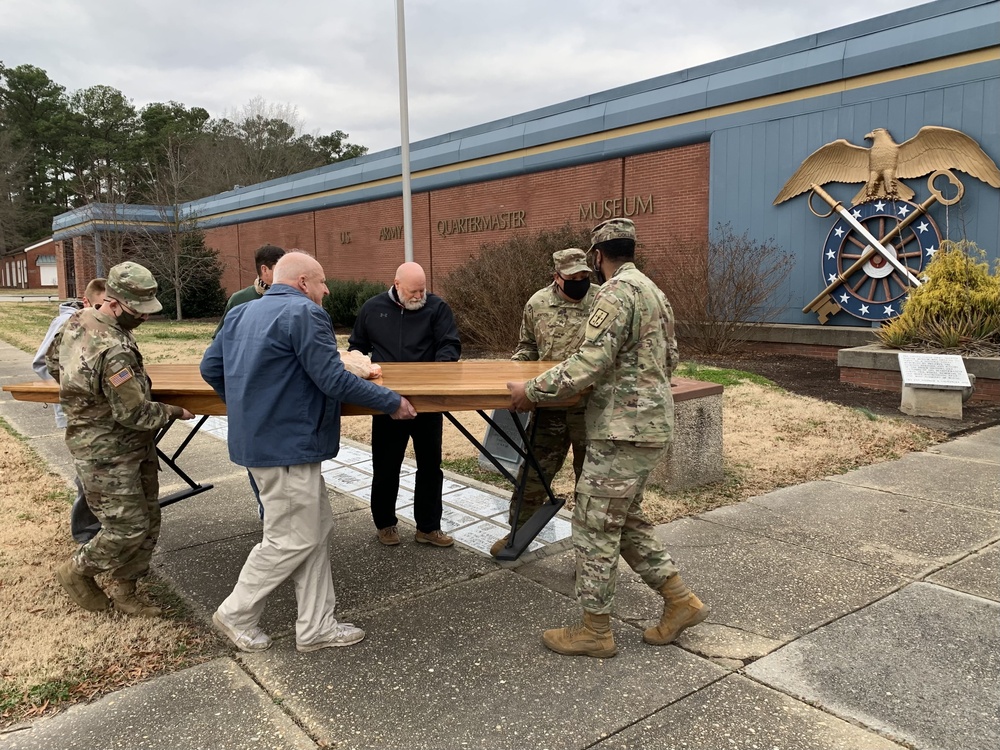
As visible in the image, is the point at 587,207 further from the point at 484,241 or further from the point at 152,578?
the point at 152,578

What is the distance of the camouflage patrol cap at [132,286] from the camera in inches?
128

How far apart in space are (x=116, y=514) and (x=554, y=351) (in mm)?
2389

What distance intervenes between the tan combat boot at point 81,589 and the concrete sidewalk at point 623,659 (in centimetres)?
42

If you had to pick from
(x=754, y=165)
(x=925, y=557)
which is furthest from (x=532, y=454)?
(x=754, y=165)

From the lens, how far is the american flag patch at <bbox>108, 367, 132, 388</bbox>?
317 cm

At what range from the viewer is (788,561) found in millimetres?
4039

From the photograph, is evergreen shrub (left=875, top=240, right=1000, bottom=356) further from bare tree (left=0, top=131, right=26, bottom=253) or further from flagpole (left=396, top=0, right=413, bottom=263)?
bare tree (left=0, top=131, right=26, bottom=253)

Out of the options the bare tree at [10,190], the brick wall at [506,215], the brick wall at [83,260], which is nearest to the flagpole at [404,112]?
the brick wall at [506,215]

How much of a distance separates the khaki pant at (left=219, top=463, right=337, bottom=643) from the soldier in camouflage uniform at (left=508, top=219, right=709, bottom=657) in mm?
973

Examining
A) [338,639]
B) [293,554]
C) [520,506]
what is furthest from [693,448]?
[293,554]

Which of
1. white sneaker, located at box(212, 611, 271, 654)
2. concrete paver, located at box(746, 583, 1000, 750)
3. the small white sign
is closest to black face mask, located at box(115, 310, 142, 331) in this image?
white sneaker, located at box(212, 611, 271, 654)

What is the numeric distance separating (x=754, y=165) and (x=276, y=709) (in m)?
13.5

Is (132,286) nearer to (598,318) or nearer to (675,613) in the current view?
(598,318)

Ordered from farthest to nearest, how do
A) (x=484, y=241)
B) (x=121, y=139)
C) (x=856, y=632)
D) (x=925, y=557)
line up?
(x=121, y=139), (x=484, y=241), (x=925, y=557), (x=856, y=632)
